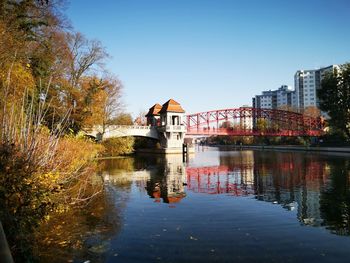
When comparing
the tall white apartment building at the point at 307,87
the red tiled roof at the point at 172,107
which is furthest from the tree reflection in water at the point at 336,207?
the tall white apartment building at the point at 307,87

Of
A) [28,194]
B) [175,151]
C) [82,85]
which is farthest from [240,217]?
[175,151]

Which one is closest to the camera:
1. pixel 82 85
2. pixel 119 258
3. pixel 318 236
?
pixel 119 258

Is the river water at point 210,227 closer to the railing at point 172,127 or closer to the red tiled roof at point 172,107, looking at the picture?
the railing at point 172,127

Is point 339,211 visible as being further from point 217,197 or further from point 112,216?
point 112,216

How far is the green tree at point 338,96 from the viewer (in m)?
58.0

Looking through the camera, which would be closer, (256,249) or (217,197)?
(256,249)

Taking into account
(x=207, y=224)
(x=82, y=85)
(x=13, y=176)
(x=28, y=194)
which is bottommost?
(x=207, y=224)

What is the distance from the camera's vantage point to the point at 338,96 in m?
59.2

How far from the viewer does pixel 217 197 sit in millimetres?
15883

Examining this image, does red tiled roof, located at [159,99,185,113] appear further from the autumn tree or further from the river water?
the river water

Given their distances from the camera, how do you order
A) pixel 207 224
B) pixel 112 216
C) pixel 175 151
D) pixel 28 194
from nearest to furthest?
pixel 28 194
pixel 207 224
pixel 112 216
pixel 175 151

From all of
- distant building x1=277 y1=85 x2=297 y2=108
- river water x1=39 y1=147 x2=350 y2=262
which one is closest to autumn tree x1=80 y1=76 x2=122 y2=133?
river water x1=39 y1=147 x2=350 y2=262

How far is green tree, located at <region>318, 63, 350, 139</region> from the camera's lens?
5803 centimetres

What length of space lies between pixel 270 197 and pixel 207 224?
6.08 m
